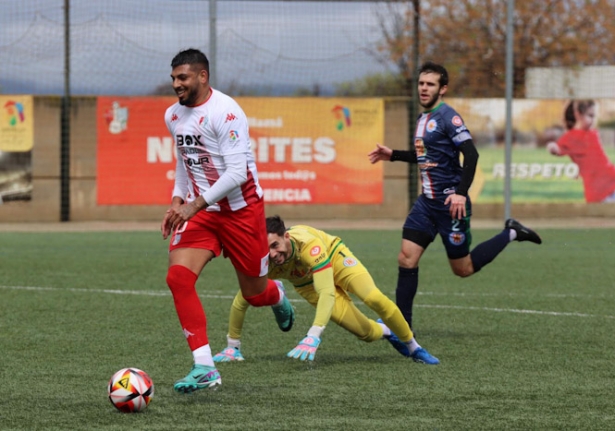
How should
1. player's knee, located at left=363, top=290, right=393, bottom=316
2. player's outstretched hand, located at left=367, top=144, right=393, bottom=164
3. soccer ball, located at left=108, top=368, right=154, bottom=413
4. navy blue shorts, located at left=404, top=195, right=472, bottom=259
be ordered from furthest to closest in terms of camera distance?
1. player's outstretched hand, located at left=367, top=144, right=393, bottom=164
2. navy blue shorts, located at left=404, top=195, right=472, bottom=259
3. player's knee, located at left=363, top=290, right=393, bottom=316
4. soccer ball, located at left=108, top=368, right=154, bottom=413

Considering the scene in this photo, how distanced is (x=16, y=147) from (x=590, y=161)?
1129 cm

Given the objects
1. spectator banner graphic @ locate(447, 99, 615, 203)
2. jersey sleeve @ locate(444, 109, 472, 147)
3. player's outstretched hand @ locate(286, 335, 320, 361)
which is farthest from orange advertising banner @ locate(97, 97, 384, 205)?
player's outstretched hand @ locate(286, 335, 320, 361)

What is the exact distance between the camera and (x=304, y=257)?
6.98m

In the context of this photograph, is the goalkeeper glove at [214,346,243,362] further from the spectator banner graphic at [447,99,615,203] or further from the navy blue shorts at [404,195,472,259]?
the spectator banner graphic at [447,99,615,203]

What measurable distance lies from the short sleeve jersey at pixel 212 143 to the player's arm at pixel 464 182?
191cm

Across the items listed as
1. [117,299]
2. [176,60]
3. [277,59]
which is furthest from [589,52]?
[176,60]

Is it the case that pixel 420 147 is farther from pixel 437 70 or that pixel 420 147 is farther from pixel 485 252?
pixel 485 252

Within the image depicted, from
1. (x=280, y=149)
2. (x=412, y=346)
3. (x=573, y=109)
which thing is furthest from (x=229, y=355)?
(x=573, y=109)

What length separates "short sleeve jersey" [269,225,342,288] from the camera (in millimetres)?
6973

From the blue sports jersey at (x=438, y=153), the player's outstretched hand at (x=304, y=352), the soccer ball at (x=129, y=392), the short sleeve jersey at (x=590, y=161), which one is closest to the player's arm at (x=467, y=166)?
the blue sports jersey at (x=438, y=153)

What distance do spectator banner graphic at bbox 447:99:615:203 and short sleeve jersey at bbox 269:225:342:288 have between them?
15020mm

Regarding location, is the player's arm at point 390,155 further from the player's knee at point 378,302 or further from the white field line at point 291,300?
the white field line at point 291,300

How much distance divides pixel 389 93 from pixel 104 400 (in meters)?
17.4

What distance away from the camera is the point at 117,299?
1031cm
